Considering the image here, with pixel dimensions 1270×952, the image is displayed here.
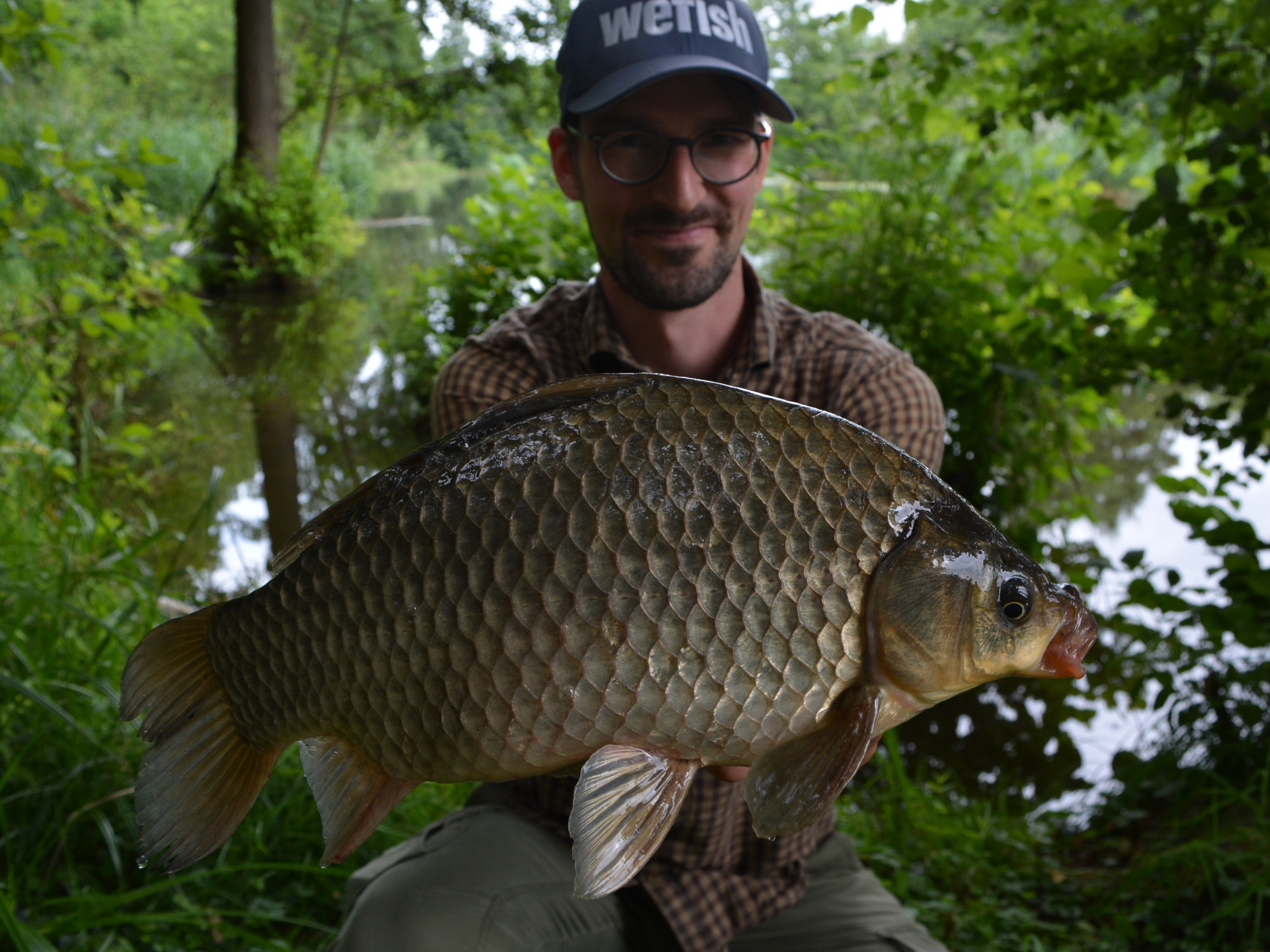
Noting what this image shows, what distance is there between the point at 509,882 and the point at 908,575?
88 cm

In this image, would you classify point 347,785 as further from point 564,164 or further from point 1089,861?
point 1089,861

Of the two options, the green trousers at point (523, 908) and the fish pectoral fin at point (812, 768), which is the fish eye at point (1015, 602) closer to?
the fish pectoral fin at point (812, 768)

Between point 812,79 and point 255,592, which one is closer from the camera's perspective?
point 255,592

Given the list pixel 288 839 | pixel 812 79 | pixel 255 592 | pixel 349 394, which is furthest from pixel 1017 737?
pixel 812 79

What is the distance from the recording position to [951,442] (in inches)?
150

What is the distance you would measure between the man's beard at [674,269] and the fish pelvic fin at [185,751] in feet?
2.93

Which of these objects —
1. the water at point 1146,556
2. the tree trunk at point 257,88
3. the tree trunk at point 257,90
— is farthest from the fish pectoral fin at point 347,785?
the tree trunk at point 257,88

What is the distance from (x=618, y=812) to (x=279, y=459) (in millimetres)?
5283

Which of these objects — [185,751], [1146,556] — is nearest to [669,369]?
[185,751]

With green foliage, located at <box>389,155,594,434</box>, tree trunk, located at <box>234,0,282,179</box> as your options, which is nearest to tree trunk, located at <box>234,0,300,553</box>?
tree trunk, located at <box>234,0,282,179</box>

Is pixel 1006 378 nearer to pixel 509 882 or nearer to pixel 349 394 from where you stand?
pixel 509 882

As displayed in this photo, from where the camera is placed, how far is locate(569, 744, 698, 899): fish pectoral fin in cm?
86

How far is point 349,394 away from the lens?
6.91 metres

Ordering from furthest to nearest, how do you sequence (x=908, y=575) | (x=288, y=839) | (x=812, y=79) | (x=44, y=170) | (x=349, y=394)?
(x=812, y=79)
(x=349, y=394)
(x=44, y=170)
(x=288, y=839)
(x=908, y=575)
